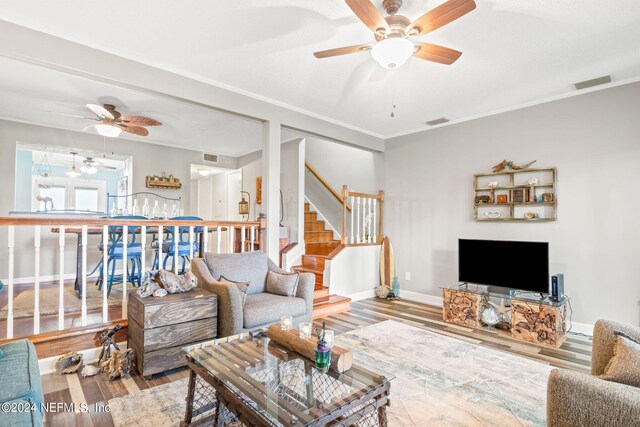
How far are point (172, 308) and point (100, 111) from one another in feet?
9.05

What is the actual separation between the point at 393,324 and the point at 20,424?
338 centimetres

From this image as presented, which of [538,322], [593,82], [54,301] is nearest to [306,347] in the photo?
[538,322]

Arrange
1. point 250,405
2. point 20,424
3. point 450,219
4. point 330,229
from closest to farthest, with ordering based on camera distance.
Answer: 1. point 20,424
2. point 250,405
3. point 450,219
4. point 330,229

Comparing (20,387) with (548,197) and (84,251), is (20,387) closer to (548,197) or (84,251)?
(84,251)

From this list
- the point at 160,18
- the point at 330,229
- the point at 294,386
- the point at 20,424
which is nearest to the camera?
the point at 20,424

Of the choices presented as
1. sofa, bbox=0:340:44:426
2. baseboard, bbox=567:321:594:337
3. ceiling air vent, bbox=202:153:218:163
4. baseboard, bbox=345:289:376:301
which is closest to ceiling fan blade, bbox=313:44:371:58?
sofa, bbox=0:340:44:426

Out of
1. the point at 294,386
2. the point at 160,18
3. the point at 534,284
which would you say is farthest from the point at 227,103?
the point at 534,284

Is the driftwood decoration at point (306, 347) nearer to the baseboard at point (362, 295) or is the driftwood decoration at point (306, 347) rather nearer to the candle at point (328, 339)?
the candle at point (328, 339)

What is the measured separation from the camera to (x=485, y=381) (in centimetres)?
252

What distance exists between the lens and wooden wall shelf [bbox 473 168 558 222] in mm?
3920

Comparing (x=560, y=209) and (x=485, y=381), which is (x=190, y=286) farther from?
(x=560, y=209)

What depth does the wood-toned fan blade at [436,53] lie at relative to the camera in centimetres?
235

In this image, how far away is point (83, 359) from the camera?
2715 millimetres

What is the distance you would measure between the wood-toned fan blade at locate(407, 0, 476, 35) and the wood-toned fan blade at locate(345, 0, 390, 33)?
0.70ft
